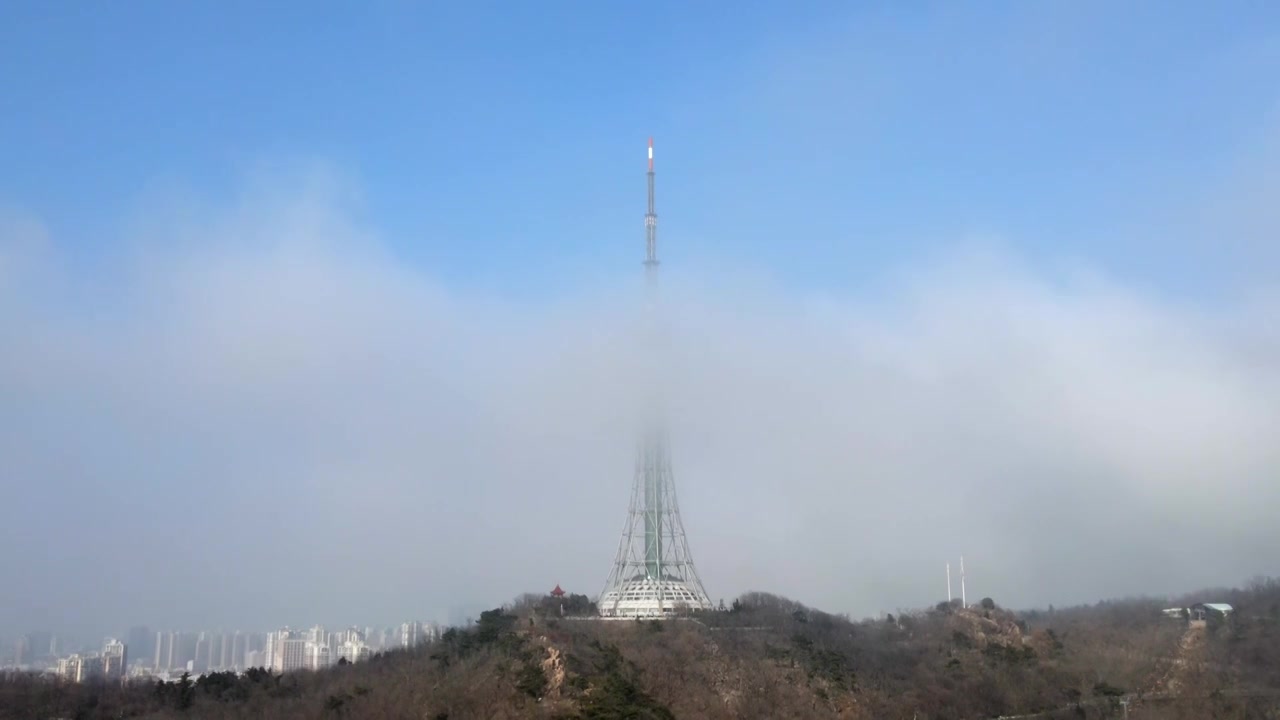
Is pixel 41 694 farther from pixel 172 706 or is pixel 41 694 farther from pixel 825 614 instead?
pixel 825 614

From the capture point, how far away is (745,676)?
4438 cm

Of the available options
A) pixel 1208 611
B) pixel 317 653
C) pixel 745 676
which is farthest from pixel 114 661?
pixel 1208 611

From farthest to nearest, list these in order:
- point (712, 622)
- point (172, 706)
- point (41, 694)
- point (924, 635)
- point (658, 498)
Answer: point (924, 635) → point (658, 498) → point (712, 622) → point (41, 694) → point (172, 706)

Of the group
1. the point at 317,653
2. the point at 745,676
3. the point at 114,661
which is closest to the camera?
the point at 745,676

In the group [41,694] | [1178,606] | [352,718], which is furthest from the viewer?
[1178,606]

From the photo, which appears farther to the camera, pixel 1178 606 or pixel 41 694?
pixel 1178 606

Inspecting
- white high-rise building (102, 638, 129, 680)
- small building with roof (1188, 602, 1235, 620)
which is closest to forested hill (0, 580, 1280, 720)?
small building with roof (1188, 602, 1235, 620)

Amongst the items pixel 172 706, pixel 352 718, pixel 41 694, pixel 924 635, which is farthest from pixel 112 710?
pixel 924 635

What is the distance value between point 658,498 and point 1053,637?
81.2ft

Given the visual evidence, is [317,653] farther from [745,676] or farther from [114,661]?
[745,676]

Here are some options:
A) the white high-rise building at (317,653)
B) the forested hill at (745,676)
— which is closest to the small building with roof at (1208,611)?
the forested hill at (745,676)

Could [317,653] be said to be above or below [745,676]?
below

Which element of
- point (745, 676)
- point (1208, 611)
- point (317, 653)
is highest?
point (1208, 611)

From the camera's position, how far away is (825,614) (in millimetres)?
60375
